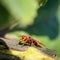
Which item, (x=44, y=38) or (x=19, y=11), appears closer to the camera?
(x=19, y=11)

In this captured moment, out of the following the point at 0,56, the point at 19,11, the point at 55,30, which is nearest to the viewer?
the point at 19,11

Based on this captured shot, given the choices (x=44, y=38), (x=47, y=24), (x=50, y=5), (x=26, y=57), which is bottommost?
(x=26, y=57)

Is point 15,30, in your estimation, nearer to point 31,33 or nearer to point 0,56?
point 31,33

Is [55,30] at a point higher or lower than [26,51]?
higher

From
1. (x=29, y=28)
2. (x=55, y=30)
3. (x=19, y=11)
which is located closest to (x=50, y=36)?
(x=55, y=30)

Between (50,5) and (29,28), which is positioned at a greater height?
(50,5)

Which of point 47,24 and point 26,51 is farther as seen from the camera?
point 47,24

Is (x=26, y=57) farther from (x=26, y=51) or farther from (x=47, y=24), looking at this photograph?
(x=47, y=24)

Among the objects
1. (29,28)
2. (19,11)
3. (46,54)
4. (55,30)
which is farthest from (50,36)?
(19,11)

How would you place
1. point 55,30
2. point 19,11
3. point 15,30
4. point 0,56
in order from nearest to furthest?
point 19,11 < point 0,56 < point 15,30 < point 55,30
